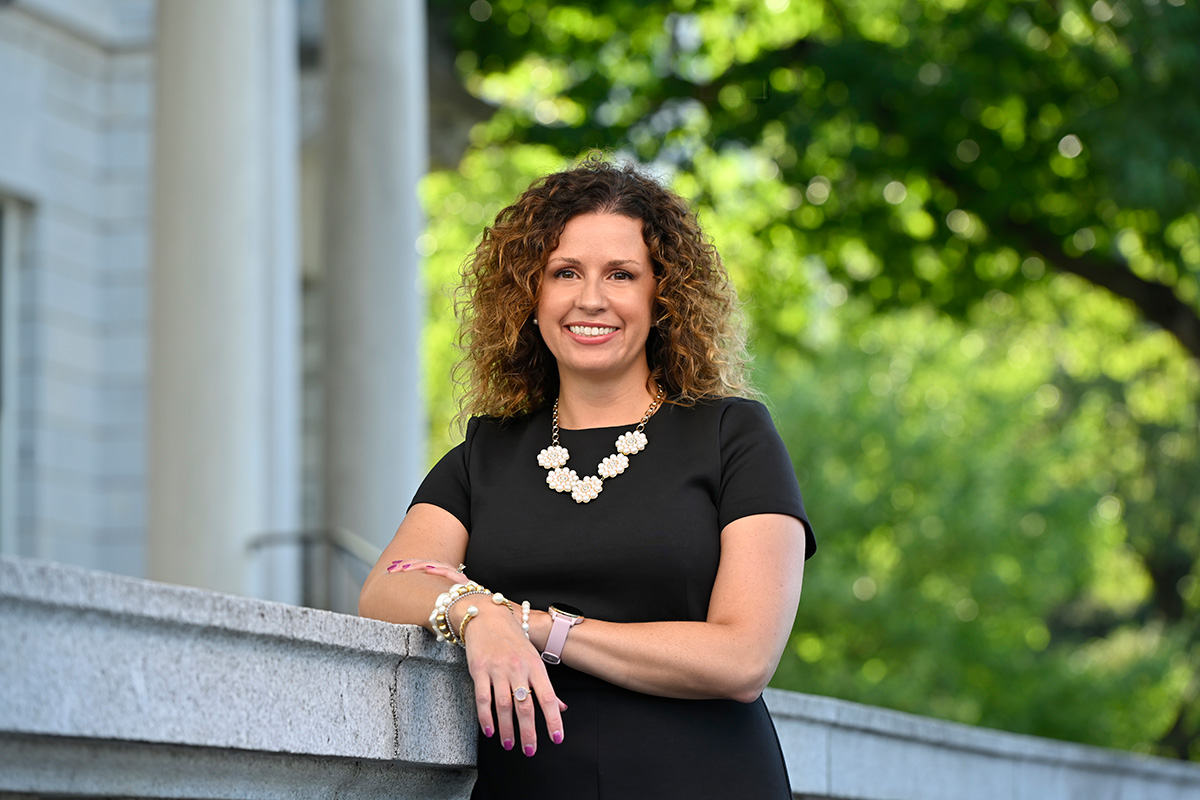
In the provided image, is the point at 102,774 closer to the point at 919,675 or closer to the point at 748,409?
the point at 748,409

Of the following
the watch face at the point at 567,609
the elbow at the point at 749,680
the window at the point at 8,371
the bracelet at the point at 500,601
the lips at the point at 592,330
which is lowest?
the elbow at the point at 749,680

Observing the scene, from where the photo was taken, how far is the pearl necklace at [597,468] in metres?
3.06

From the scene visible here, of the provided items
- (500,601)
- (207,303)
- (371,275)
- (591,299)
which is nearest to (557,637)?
(500,601)

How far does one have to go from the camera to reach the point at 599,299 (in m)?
3.17

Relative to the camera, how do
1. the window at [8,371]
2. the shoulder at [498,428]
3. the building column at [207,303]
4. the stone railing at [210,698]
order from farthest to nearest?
1. the window at [8,371]
2. the building column at [207,303]
3. the shoulder at [498,428]
4. the stone railing at [210,698]

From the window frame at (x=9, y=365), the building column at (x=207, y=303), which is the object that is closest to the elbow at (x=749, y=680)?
the building column at (x=207, y=303)

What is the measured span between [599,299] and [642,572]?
1.91ft

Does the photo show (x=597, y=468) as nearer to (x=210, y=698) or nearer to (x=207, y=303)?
(x=210, y=698)

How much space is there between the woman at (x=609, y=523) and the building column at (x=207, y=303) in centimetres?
557

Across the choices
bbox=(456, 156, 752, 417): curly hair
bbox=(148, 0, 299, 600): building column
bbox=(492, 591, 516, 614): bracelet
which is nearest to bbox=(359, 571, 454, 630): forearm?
bbox=(492, 591, 516, 614): bracelet

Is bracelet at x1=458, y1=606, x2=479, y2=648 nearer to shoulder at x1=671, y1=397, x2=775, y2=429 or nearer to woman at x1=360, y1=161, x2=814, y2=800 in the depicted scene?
woman at x1=360, y1=161, x2=814, y2=800

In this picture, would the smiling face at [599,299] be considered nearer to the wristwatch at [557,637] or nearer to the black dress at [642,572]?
the black dress at [642,572]

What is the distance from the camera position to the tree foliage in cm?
1175

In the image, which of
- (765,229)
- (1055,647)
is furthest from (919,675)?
(765,229)
